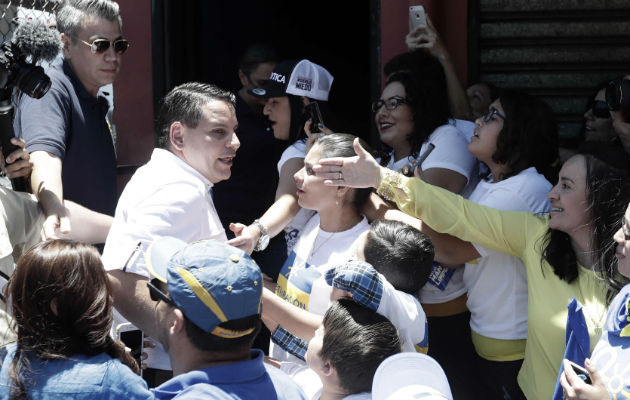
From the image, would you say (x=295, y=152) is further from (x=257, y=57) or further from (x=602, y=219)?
(x=602, y=219)

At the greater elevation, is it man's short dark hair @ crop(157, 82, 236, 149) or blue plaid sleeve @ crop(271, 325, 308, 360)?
man's short dark hair @ crop(157, 82, 236, 149)

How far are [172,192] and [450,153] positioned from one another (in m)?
1.32

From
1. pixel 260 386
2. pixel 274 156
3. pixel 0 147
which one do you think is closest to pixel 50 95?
pixel 0 147

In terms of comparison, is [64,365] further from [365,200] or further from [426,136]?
[426,136]

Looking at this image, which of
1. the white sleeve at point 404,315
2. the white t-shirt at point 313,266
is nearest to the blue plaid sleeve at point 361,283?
the white sleeve at point 404,315

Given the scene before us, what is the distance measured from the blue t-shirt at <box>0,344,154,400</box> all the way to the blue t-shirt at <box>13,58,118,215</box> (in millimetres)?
1279

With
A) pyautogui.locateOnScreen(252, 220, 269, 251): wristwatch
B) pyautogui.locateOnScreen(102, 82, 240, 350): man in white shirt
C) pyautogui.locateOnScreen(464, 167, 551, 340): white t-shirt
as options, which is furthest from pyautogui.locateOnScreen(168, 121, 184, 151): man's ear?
pyautogui.locateOnScreen(464, 167, 551, 340): white t-shirt

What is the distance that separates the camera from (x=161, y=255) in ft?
6.73

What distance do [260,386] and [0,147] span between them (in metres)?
1.59

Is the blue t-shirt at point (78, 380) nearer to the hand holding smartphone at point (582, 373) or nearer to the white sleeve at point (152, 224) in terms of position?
the white sleeve at point (152, 224)

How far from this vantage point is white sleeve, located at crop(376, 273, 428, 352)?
7.69 ft

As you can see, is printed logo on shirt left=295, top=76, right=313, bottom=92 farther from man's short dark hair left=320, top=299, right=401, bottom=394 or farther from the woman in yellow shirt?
man's short dark hair left=320, top=299, right=401, bottom=394

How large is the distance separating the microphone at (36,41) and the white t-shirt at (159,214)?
71cm

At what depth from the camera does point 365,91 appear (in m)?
6.27
